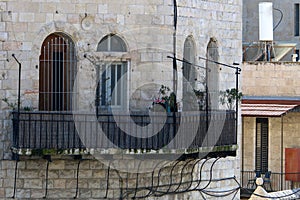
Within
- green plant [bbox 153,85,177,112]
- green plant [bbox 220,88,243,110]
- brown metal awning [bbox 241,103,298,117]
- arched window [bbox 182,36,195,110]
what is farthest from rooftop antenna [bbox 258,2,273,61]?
green plant [bbox 153,85,177,112]

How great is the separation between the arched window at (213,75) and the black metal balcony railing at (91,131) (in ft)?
8.79

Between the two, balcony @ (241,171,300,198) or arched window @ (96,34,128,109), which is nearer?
arched window @ (96,34,128,109)

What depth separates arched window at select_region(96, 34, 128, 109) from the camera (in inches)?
966

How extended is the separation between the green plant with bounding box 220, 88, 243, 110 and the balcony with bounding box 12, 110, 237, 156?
250 centimetres

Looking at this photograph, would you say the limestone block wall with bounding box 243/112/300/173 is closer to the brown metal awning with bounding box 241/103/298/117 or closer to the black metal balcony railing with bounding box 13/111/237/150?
the brown metal awning with bounding box 241/103/298/117

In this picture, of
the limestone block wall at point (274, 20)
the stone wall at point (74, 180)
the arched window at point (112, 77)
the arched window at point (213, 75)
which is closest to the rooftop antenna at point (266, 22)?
the limestone block wall at point (274, 20)

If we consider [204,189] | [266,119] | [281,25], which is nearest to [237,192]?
[204,189]

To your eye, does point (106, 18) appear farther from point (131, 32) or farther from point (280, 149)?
point (280, 149)

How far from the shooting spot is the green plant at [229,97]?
26391mm

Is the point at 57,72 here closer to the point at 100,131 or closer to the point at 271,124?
the point at 100,131

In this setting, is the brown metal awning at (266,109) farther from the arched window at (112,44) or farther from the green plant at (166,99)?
the arched window at (112,44)

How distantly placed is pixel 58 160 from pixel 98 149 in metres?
1.04

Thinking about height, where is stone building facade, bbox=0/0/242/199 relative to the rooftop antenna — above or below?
below

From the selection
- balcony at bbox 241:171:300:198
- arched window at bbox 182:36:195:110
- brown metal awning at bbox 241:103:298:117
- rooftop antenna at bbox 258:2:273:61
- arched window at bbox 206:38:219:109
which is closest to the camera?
arched window at bbox 182:36:195:110
